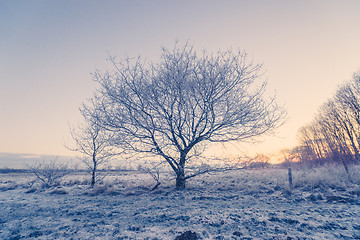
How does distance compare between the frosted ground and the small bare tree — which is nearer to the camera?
the frosted ground

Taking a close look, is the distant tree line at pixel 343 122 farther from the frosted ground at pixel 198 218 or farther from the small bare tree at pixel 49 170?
the small bare tree at pixel 49 170

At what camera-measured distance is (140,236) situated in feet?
11.6

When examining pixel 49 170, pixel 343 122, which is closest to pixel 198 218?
pixel 49 170

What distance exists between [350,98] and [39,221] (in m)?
24.0

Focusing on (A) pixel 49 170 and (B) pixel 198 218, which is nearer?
Answer: (B) pixel 198 218

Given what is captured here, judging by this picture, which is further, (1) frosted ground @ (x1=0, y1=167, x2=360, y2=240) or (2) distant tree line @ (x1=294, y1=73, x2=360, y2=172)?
(2) distant tree line @ (x1=294, y1=73, x2=360, y2=172)

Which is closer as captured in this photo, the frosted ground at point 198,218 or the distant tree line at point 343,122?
the frosted ground at point 198,218

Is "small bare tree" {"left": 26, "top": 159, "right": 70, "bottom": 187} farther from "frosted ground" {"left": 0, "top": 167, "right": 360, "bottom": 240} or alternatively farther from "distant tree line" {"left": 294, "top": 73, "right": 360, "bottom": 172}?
"distant tree line" {"left": 294, "top": 73, "right": 360, "bottom": 172}

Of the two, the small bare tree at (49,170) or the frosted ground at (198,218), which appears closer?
the frosted ground at (198,218)

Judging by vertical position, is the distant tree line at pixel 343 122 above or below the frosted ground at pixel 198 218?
above

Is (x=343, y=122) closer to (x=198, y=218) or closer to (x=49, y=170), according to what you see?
(x=198, y=218)

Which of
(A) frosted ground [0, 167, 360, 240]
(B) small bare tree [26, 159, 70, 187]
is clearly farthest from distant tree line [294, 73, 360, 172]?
(B) small bare tree [26, 159, 70, 187]

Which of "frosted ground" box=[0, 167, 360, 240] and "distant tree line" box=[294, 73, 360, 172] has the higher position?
"distant tree line" box=[294, 73, 360, 172]

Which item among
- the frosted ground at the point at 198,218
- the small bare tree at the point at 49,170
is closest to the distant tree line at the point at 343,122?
the frosted ground at the point at 198,218
